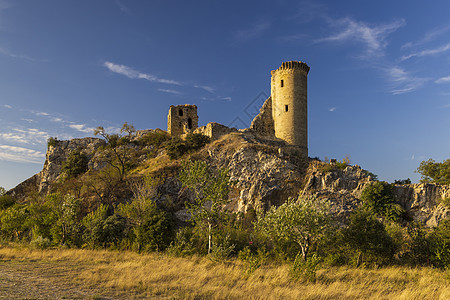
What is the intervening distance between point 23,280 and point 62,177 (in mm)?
40555

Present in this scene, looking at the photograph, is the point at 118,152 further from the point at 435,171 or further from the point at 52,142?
the point at 435,171

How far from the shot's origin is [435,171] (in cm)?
4141

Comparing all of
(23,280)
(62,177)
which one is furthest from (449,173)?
(62,177)

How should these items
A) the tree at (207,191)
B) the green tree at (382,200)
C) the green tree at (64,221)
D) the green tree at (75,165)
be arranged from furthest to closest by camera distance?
the green tree at (75,165) → the green tree at (382,200) → the green tree at (64,221) → the tree at (207,191)

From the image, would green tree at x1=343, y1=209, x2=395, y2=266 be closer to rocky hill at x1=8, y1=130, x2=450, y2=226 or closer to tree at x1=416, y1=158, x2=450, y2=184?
rocky hill at x1=8, y1=130, x2=450, y2=226

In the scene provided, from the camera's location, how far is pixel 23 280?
1164 cm

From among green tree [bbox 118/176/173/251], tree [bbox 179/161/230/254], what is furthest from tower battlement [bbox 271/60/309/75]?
green tree [bbox 118/176/173/251]

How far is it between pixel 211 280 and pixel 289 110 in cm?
3385

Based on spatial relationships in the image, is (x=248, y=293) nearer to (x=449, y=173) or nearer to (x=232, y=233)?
(x=232, y=233)

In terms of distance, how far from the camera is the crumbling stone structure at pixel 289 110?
138ft

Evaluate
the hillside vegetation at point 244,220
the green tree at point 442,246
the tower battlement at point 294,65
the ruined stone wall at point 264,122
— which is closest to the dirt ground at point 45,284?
the hillside vegetation at point 244,220

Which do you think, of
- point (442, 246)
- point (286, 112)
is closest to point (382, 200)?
point (442, 246)

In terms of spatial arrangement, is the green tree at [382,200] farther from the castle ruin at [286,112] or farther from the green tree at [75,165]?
the green tree at [75,165]

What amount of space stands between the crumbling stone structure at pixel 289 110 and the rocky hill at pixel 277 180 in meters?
2.16
